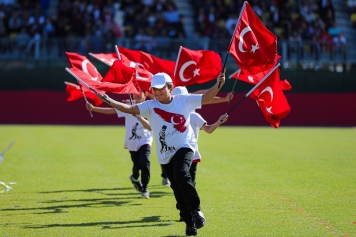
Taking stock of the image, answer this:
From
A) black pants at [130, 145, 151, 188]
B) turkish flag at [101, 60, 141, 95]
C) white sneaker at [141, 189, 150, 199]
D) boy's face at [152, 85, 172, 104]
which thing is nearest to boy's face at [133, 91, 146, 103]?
turkish flag at [101, 60, 141, 95]

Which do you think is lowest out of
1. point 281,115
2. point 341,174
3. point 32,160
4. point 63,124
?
point 63,124

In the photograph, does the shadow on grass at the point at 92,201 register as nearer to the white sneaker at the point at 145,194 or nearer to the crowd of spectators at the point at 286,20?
the white sneaker at the point at 145,194

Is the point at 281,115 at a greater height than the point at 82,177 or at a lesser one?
greater

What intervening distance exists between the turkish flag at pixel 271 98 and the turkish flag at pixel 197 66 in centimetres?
384

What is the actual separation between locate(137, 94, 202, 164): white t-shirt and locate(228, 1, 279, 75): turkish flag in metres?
1.82

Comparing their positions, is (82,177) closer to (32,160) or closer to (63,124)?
(32,160)

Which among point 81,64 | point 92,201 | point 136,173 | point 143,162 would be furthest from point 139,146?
point 81,64

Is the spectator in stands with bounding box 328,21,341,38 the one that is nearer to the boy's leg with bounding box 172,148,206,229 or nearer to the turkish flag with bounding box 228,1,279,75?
the turkish flag with bounding box 228,1,279,75

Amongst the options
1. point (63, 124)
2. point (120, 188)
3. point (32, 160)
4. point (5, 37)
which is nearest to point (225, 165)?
point (120, 188)

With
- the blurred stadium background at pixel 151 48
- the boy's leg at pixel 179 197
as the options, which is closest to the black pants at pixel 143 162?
the boy's leg at pixel 179 197

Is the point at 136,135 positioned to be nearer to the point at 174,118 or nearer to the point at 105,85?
the point at 105,85

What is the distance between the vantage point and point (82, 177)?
13523 millimetres

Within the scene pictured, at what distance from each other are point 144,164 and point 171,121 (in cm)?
320

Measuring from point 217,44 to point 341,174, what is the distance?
15939mm
